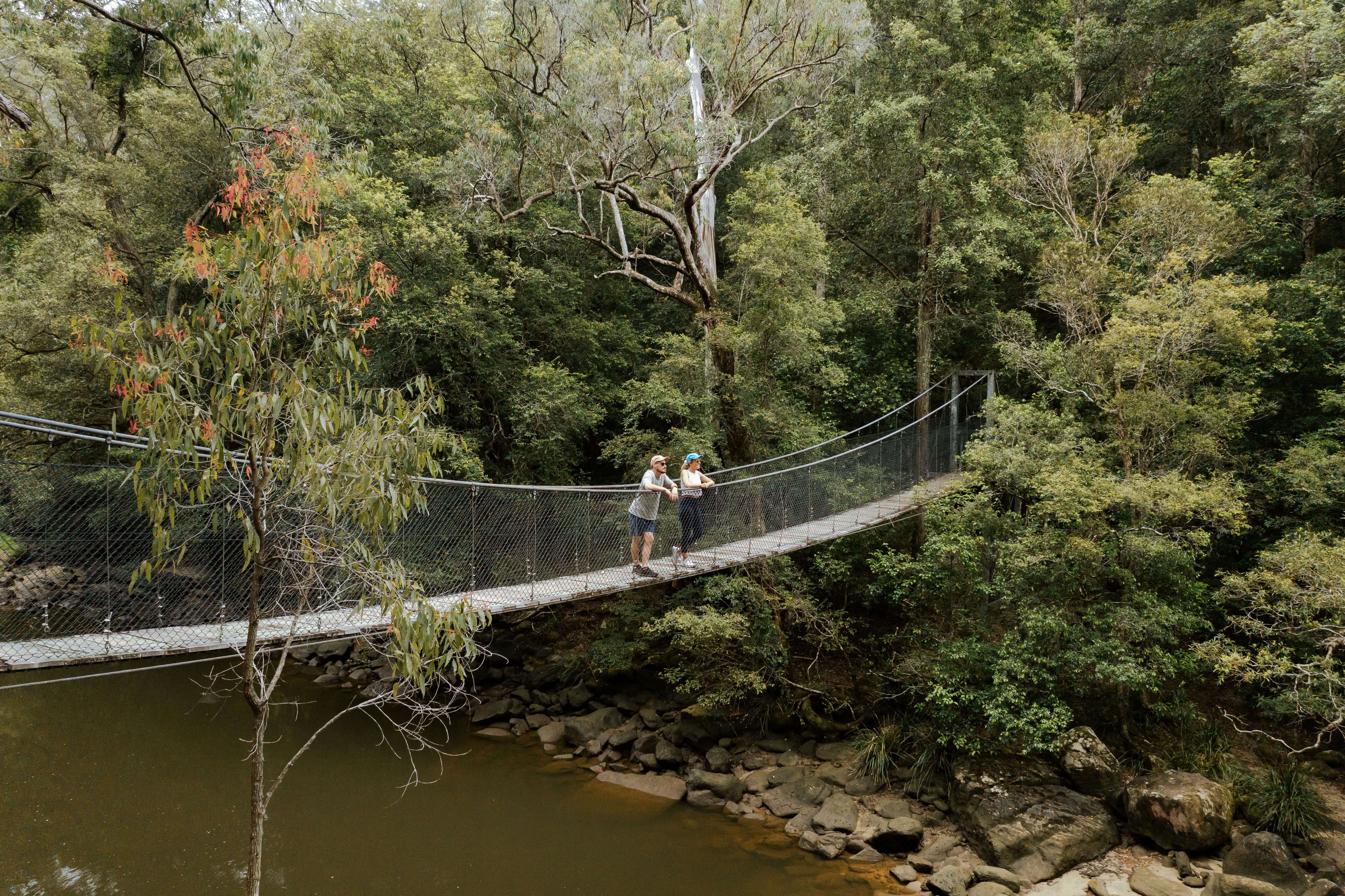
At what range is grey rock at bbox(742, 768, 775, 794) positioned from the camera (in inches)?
247

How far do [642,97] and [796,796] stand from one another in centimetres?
568

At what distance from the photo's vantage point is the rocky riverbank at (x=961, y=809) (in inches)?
199

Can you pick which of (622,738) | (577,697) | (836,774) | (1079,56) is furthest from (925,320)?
(577,697)

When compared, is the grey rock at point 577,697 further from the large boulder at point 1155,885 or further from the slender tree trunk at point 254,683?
the slender tree trunk at point 254,683

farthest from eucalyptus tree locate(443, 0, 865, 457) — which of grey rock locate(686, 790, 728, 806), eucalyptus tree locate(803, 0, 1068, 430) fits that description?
grey rock locate(686, 790, 728, 806)

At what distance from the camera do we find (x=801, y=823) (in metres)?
5.81

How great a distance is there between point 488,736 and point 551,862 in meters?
2.10

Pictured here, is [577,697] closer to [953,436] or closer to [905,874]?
[905,874]

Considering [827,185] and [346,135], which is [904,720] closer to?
[827,185]

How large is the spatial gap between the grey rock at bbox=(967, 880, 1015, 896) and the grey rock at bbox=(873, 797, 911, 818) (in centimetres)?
84

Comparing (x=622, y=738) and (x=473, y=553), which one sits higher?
(x=473, y=553)

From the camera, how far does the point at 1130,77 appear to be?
9242mm

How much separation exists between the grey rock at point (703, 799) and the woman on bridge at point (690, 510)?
192 cm

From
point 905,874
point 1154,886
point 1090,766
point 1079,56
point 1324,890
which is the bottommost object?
point 905,874
